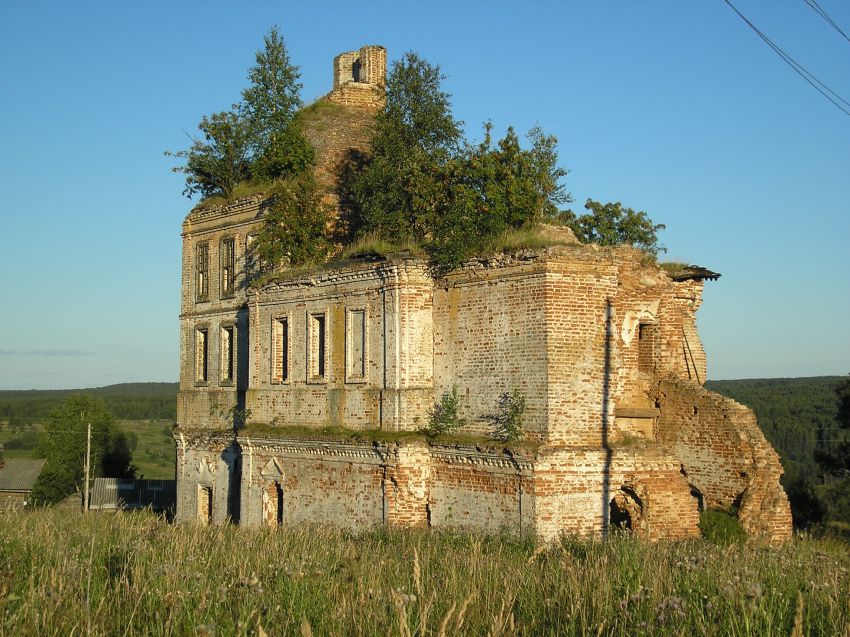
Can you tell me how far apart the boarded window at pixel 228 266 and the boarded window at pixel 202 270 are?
73 centimetres

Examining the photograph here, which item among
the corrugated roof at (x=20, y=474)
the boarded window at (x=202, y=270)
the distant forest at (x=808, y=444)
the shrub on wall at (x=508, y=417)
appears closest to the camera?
the shrub on wall at (x=508, y=417)

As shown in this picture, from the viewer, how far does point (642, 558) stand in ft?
34.8

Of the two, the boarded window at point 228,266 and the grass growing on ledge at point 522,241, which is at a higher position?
the boarded window at point 228,266

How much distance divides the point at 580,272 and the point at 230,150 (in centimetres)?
1360

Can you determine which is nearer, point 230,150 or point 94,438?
point 230,150

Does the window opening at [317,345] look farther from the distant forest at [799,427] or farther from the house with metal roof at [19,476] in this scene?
the house with metal roof at [19,476]

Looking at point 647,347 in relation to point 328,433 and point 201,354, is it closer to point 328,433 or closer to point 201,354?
point 328,433

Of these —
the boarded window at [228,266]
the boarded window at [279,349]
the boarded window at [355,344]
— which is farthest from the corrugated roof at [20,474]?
the boarded window at [355,344]

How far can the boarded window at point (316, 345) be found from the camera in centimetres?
2122

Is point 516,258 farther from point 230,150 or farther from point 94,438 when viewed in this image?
point 94,438

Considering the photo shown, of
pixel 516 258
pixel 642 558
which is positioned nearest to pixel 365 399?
pixel 516 258

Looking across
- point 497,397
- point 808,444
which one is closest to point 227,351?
point 497,397

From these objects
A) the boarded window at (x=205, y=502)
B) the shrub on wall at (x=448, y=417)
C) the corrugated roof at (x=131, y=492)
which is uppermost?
the shrub on wall at (x=448, y=417)

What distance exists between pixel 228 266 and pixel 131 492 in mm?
23969
